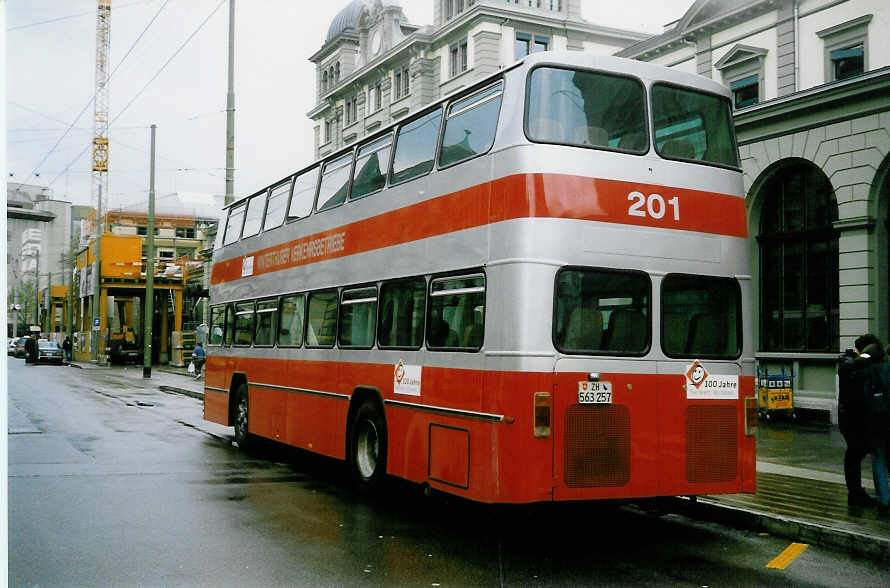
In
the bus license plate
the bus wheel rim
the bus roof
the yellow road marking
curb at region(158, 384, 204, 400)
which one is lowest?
curb at region(158, 384, 204, 400)

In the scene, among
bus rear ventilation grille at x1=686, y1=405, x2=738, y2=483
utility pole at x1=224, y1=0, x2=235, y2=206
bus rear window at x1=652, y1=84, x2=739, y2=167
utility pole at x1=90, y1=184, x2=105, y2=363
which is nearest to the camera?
bus rear ventilation grille at x1=686, y1=405, x2=738, y2=483

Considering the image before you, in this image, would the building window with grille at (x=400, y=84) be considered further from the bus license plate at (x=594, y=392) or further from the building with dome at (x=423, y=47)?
the bus license plate at (x=594, y=392)

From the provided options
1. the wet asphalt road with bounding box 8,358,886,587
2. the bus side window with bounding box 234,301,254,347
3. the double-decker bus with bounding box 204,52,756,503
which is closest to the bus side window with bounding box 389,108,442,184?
the double-decker bus with bounding box 204,52,756,503

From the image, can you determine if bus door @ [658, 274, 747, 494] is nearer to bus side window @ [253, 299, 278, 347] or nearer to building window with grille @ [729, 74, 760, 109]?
bus side window @ [253, 299, 278, 347]

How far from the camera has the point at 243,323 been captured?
15.9m

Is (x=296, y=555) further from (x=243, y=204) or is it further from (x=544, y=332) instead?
(x=243, y=204)

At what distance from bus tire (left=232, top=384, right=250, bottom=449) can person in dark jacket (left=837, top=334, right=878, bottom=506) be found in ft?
30.3

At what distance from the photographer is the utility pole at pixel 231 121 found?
2439 centimetres

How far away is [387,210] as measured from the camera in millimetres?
10617

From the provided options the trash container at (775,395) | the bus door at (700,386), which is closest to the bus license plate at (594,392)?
the bus door at (700,386)

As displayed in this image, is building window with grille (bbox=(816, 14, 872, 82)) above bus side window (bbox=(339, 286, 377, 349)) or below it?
above

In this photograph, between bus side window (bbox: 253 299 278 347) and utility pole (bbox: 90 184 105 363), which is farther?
utility pole (bbox: 90 184 105 363)

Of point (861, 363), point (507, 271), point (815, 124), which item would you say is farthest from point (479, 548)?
point (815, 124)

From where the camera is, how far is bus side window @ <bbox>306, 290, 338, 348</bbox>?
1208cm
